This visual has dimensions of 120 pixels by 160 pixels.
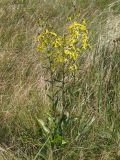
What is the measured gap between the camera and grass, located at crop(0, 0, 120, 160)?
298cm

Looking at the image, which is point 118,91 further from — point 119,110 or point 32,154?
point 32,154

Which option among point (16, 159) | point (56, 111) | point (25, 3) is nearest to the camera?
point (16, 159)

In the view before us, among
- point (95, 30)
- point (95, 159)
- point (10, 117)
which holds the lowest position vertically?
point (95, 159)

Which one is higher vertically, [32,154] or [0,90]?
[0,90]

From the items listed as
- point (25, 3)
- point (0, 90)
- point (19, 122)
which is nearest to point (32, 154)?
point (19, 122)

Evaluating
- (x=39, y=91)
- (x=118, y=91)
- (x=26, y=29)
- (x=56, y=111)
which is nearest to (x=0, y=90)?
(x=39, y=91)

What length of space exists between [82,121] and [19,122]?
1.65 feet

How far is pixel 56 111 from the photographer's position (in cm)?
312

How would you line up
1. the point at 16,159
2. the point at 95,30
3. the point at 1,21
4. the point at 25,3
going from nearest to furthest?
the point at 16,159, the point at 95,30, the point at 1,21, the point at 25,3

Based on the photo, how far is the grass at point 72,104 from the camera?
9.79 feet

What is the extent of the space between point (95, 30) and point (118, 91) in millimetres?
1366

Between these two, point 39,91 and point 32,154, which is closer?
point 32,154

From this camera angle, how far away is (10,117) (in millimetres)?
3271

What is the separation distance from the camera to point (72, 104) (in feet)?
11.0
